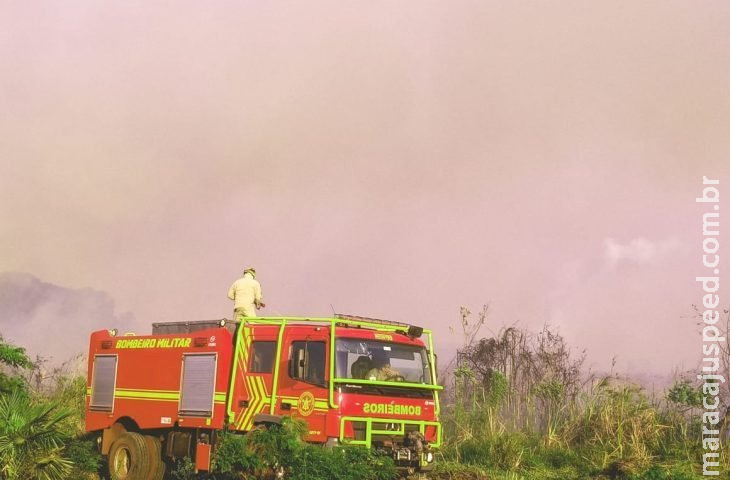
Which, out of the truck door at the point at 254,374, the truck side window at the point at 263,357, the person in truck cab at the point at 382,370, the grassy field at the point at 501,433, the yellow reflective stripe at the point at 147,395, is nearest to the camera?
the grassy field at the point at 501,433

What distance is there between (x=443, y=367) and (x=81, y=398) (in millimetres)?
9442

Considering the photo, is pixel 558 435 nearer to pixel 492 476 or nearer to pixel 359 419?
pixel 492 476

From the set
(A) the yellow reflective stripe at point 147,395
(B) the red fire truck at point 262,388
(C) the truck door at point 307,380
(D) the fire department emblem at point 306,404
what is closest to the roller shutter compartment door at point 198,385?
(B) the red fire truck at point 262,388

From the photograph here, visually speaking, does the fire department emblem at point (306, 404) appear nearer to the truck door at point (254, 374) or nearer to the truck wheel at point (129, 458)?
the truck door at point (254, 374)

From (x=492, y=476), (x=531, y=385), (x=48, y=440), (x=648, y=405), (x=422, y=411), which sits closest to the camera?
(x=48, y=440)

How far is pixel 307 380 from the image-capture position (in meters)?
13.6

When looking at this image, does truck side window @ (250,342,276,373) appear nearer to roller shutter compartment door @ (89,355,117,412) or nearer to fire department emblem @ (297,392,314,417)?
fire department emblem @ (297,392,314,417)

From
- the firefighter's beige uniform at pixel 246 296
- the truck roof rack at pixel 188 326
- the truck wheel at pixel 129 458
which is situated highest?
the firefighter's beige uniform at pixel 246 296

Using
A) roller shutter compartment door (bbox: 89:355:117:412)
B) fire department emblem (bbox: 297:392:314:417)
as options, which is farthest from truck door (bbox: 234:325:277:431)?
roller shutter compartment door (bbox: 89:355:117:412)

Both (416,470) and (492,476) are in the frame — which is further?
(492,476)

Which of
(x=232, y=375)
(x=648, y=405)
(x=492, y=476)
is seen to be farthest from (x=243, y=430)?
(x=648, y=405)

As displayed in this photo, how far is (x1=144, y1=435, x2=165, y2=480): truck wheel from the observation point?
613 inches

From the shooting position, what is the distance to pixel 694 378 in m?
17.1

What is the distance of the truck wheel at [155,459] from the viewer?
1558cm
